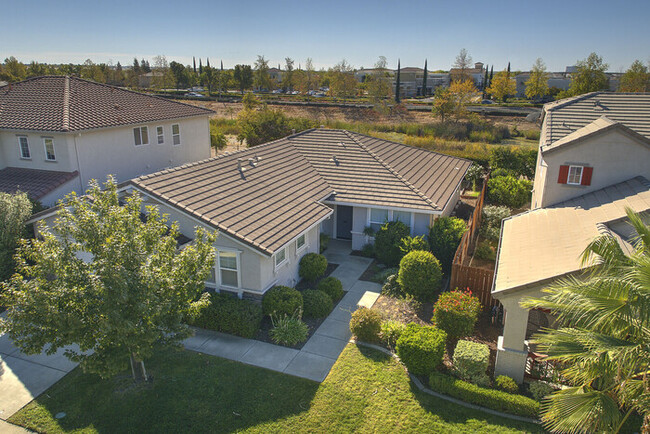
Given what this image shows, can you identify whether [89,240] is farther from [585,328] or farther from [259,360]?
[585,328]

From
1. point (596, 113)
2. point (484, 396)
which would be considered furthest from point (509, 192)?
point (484, 396)

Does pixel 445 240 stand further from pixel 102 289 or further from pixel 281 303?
pixel 102 289

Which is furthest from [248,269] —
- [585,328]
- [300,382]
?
[585,328]

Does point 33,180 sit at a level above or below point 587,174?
below

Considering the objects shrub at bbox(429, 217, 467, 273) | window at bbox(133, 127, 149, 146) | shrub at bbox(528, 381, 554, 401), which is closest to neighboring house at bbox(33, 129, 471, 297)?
shrub at bbox(429, 217, 467, 273)

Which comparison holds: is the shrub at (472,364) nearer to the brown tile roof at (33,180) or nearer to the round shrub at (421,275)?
the round shrub at (421,275)

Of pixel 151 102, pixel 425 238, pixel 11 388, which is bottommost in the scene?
pixel 11 388
